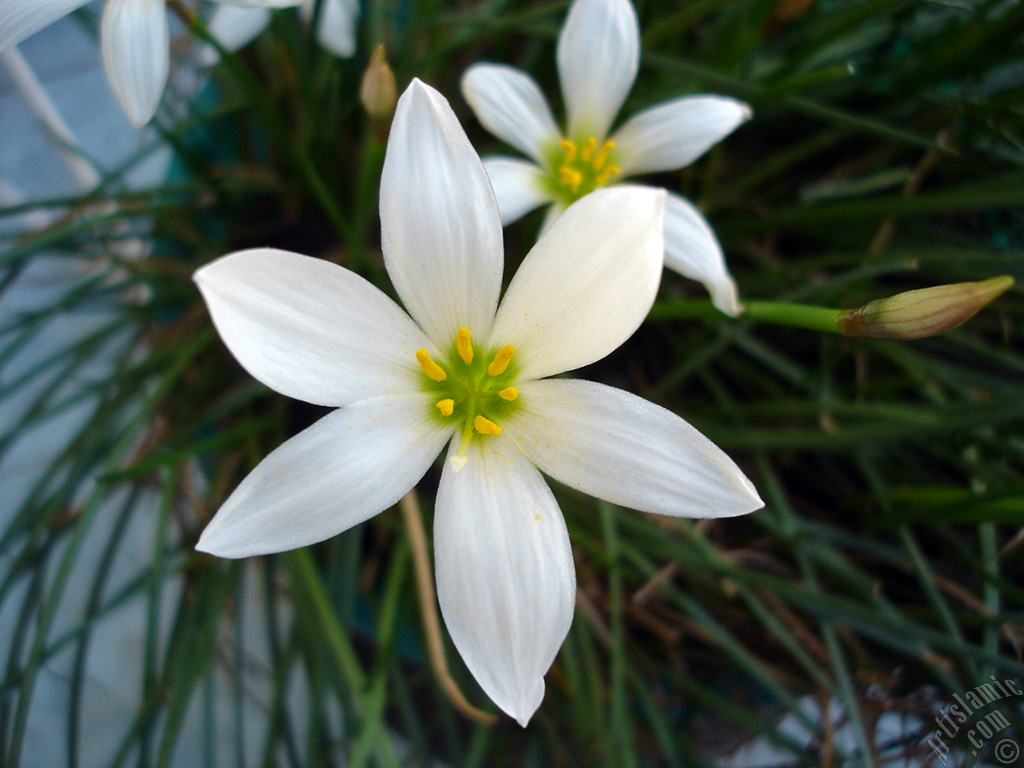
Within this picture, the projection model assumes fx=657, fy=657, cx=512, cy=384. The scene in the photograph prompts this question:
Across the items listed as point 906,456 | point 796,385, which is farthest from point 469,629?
point 906,456

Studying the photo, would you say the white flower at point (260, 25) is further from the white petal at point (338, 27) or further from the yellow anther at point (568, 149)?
the yellow anther at point (568, 149)

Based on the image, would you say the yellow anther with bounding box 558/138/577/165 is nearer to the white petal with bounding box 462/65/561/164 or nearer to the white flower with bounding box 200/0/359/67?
the white petal with bounding box 462/65/561/164

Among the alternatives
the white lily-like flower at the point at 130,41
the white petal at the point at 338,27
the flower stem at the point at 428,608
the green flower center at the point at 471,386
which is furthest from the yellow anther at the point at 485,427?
the white petal at the point at 338,27

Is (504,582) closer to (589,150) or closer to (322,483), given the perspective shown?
Answer: (322,483)

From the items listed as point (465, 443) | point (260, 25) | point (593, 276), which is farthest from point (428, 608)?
point (260, 25)

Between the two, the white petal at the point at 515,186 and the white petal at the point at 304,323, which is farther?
the white petal at the point at 515,186

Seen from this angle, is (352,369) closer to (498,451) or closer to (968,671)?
(498,451)

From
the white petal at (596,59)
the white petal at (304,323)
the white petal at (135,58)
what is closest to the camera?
the white petal at (304,323)
